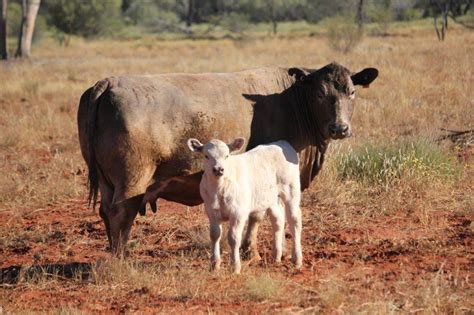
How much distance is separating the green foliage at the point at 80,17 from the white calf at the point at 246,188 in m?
47.8

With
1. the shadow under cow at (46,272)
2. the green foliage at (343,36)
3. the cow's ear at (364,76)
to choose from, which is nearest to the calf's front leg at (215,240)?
the shadow under cow at (46,272)

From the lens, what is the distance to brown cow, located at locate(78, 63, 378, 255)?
720 centimetres

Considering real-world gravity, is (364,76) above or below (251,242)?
above

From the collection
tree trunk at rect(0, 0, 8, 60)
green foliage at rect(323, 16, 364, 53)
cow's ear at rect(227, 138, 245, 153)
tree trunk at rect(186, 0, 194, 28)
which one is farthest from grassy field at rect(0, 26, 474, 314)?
tree trunk at rect(186, 0, 194, 28)

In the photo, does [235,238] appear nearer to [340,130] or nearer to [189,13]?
[340,130]

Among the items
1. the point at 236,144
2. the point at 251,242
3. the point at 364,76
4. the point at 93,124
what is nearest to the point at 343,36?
the point at 364,76

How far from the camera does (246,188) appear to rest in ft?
22.9

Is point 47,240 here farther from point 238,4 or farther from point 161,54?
point 238,4

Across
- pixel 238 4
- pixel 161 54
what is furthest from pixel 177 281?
pixel 238 4

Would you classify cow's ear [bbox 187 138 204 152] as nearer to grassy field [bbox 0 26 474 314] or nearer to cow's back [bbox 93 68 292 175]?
cow's back [bbox 93 68 292 175]

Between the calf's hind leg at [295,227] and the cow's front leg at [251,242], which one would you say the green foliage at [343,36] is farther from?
the calf's hind leg at [295,227]

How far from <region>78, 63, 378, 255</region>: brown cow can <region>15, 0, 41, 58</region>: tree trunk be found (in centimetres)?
2898

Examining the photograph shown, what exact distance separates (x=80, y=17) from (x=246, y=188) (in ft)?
161

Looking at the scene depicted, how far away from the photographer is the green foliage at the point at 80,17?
174ft
